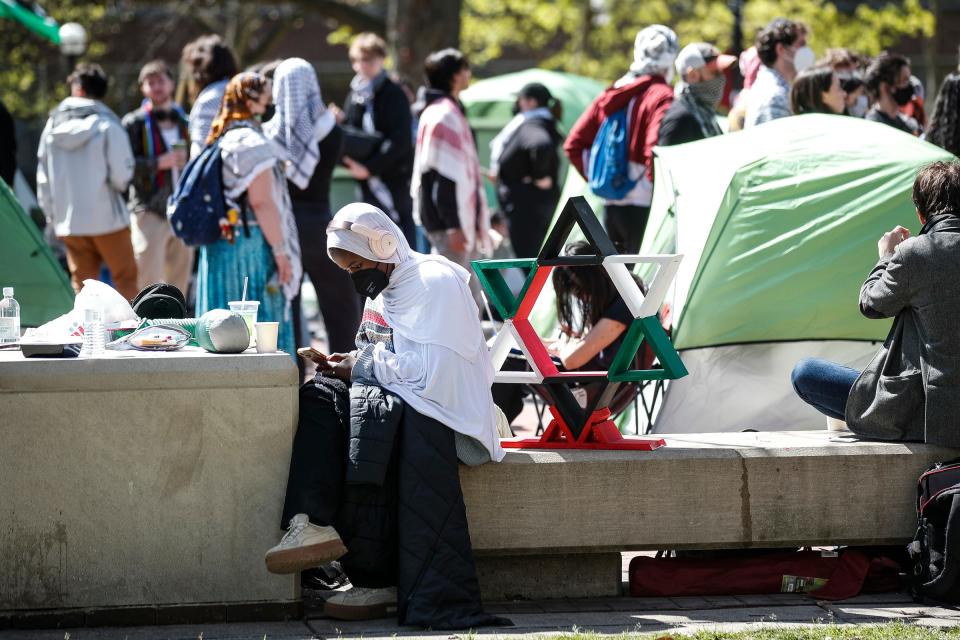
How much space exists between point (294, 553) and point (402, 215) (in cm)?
565

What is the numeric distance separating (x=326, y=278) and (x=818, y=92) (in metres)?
2.75

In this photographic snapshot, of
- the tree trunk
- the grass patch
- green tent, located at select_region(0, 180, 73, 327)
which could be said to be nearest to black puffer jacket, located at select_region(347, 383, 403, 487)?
the grass patch

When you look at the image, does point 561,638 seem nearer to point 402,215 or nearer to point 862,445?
point 862,445

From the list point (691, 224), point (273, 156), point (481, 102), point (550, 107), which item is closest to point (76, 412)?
point (273, 156)

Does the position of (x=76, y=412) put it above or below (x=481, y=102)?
below

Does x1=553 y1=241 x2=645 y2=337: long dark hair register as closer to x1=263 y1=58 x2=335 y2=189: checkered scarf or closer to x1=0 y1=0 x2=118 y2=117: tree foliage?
x1=263 y1=58 x2=335 y2=189: checkered scarf

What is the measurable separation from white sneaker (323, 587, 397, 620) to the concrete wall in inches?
8.7

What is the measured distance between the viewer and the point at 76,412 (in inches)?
179

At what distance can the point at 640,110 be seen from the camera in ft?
27.7

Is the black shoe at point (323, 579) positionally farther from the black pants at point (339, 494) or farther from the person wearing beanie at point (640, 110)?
the person wearing beanie at point (640, 110)

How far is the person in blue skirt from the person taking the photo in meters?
6.83

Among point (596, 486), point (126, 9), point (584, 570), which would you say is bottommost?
point (584, 570)

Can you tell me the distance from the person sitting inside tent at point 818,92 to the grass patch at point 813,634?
12.9ft

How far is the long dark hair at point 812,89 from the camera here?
25.7ft
